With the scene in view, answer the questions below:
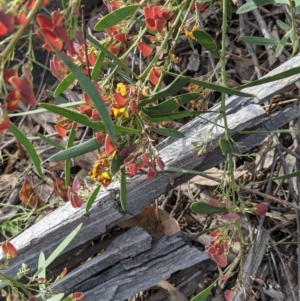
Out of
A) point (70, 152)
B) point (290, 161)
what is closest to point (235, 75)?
point (290, 161)

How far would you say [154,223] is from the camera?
6.04ft

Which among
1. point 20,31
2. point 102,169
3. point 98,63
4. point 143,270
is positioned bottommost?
point 143,270

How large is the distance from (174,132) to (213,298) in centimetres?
74

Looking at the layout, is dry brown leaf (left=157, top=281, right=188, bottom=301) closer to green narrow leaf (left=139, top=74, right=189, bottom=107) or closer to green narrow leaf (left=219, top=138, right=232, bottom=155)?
green narrow leaf (left=219, top=138, right=232, bottom=155)

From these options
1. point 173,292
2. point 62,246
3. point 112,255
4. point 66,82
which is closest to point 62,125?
point 66,82

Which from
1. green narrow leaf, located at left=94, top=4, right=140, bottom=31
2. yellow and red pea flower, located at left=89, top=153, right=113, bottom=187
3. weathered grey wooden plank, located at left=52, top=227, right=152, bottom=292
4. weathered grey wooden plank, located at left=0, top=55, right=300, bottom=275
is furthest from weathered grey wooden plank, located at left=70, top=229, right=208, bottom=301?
green narrow leaf, located at left=94, top=4, right=140, bottom=31

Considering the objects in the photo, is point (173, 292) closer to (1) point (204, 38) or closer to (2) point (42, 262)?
(2) point (42, 262)

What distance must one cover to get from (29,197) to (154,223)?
55 centimetres

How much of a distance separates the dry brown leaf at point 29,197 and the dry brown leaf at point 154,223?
19.1 inches

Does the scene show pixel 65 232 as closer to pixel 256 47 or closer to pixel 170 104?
pixel 170 104

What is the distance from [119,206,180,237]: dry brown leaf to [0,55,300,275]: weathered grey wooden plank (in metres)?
0.17

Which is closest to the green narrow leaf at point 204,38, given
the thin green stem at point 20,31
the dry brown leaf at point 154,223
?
the thin green stem at point 20,31

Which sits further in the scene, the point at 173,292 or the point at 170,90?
the point at 173,292

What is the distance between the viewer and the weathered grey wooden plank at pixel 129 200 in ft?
5.13
